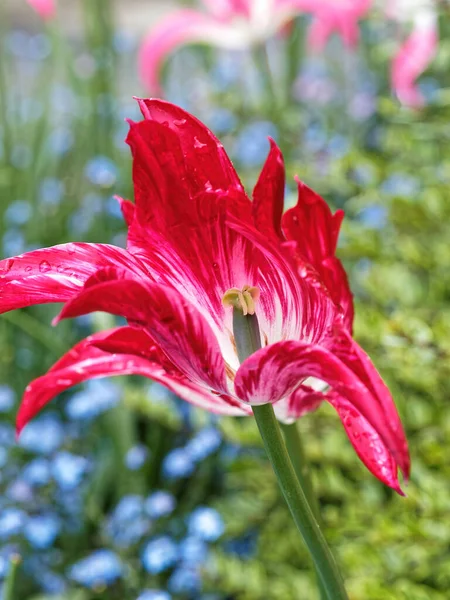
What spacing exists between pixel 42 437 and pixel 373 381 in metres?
0.95

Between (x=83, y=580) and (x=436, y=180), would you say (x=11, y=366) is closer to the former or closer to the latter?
(x=83, y=580)

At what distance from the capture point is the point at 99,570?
1041 millimetres

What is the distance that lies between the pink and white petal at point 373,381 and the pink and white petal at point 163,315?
6 cm

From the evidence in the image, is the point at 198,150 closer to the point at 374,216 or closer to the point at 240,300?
the point at 240,300

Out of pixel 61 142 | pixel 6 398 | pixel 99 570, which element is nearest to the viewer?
pixel 99 570

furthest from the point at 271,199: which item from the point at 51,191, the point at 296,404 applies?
the point at 51,191

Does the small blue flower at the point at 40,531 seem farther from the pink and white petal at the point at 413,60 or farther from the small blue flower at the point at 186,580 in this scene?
the pink and white petal at the point at 413,60

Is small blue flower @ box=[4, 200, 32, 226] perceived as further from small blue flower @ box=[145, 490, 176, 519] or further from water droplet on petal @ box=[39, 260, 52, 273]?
water droplet on petal @ box=[39, 260, 52, 273]

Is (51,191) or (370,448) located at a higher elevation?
(370,448)

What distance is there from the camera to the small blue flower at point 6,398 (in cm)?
129

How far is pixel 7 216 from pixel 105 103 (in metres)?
0.32

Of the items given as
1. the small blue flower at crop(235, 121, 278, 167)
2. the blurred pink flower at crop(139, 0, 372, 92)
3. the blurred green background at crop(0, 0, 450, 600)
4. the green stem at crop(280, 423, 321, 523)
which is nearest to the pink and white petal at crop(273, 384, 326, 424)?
the green stem at crop(280, 423, 321, 523)

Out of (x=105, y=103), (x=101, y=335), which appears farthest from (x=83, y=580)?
(x=105, y=103)

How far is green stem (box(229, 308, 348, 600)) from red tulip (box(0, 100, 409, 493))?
0.5 inches
